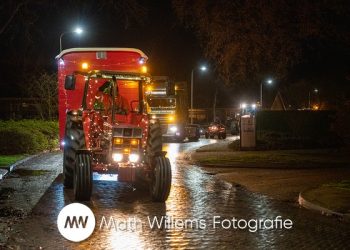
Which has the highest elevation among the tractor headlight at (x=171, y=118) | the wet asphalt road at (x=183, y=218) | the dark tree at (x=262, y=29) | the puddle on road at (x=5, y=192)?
the dark tree at (x=262, y=29)

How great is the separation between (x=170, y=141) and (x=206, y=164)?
1743 centimetres

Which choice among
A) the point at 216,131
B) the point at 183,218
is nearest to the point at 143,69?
the point at 183,218

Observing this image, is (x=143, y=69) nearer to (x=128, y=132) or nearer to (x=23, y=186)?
(x=23, y=186)

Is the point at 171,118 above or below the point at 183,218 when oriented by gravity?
above

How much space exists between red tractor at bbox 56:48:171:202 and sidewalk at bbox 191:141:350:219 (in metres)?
3.34

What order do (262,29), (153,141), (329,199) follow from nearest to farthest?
1. (329,199)
2. (153,141)
3. (262,29)

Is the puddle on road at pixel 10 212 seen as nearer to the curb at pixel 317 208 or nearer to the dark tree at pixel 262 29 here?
the curb at pixel 317 208

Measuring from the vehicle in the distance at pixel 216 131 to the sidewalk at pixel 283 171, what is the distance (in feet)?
65.7

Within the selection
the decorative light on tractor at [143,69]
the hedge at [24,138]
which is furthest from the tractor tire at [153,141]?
the hedge at [24,138]

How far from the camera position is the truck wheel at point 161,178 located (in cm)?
1332

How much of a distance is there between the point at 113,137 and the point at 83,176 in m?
1.09

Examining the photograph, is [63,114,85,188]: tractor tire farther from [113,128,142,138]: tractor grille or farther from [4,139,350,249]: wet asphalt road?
[113,128,142,138]: tractor grille

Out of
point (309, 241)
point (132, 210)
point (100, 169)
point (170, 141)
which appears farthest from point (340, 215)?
point (170, 141)

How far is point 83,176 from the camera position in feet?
43.0
